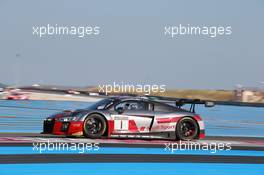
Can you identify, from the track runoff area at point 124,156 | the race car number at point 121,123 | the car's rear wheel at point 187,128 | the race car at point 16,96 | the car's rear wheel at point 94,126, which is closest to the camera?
the track runoff area at point 124,156

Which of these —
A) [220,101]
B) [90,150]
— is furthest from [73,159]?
[220,101]

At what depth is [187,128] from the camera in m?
12.9

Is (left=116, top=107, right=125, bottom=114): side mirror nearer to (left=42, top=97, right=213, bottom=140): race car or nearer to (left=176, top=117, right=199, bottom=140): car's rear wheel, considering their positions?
(left=42, top=97, right=213, bottom=140): race car

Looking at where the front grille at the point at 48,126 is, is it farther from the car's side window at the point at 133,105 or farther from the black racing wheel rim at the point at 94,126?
the car's side window at the point at 133,105

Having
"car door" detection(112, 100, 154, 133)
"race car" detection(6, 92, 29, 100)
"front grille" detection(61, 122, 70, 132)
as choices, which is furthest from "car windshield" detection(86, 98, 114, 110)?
"race car" detection(6, 92, 29, 100)

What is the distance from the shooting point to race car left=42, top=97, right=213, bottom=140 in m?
12.0

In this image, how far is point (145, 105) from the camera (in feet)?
42.0

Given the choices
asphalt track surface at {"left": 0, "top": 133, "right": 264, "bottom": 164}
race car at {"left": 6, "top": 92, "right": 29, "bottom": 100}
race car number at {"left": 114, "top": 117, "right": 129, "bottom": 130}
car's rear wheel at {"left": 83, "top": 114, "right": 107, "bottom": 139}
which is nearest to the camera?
asphalt track surface at {"left": 0, "top": 133, "right": 264, "bottom": 164}

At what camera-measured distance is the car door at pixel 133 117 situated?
12.3m

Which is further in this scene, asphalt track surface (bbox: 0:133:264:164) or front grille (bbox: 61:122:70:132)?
front grille (bbox: 61:122:70:132)

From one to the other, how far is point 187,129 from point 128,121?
56.8 inches

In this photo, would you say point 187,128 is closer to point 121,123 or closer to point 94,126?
point 121,123

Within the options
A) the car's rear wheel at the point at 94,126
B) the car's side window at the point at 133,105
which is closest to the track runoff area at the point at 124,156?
the car's rear wheel at the point at 94,126

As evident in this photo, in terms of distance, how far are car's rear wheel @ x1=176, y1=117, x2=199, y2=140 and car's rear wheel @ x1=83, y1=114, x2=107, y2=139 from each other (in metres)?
1.74
